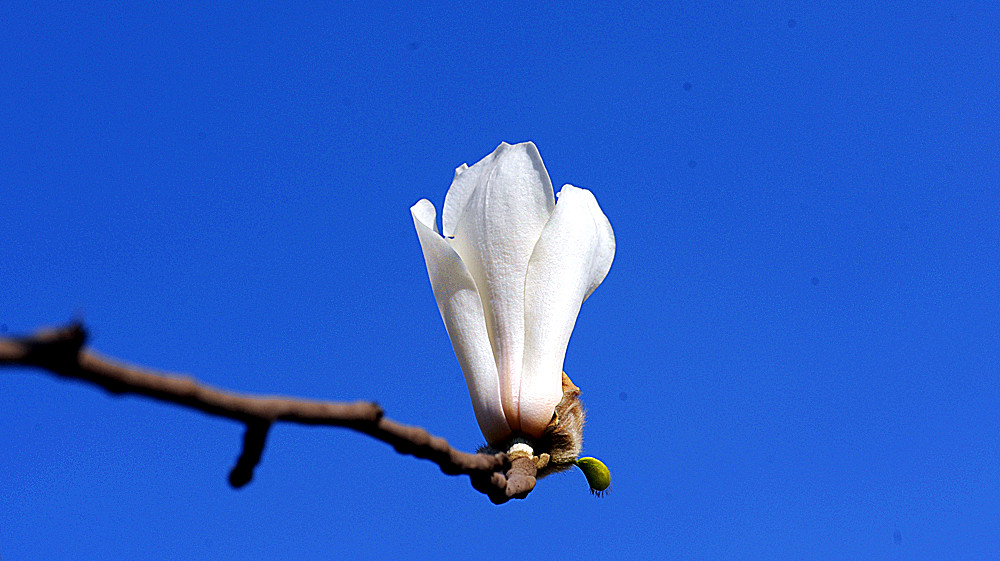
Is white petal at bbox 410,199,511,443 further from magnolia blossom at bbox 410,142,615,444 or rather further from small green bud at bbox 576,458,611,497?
small green bud at bbox 576,458,611,497

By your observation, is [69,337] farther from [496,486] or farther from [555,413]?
[555,413]

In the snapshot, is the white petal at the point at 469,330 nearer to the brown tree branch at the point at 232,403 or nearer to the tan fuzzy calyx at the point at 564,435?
the tan fuzzy calyx at the point at 564,435

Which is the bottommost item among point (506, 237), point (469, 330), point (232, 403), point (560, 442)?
point (232, 403)

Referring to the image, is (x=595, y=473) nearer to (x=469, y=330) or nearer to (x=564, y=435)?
(x=564, y=435)

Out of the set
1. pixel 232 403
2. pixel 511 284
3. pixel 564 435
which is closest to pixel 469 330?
pixel 511 284

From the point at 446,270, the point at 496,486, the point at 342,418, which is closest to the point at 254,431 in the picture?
the point at 342,418

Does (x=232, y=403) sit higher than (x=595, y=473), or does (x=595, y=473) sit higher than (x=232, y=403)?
(x=595, y=473)

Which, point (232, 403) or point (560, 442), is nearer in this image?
point (232, 403)
